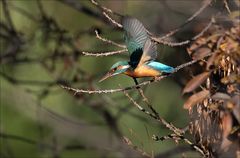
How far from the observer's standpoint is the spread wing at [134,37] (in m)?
2.74

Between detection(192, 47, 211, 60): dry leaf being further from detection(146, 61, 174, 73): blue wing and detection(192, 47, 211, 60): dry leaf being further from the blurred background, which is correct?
the blurred background

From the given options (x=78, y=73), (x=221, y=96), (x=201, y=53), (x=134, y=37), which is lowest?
(x=221, y=96)

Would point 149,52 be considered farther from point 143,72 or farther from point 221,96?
point 221,96

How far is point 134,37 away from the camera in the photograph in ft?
9.06

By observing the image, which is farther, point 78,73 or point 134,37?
point 78,73

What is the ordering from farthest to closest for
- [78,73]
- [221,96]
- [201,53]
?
[78,73]
[201,53]
[221,96]

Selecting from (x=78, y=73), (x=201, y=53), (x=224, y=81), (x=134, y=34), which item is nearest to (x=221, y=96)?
(x=224, y=81)

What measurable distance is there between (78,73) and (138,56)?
263 centimetres

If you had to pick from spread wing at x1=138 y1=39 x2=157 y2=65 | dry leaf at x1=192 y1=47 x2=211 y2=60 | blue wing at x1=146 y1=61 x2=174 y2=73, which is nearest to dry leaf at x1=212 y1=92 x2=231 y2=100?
dry leaf at x1=192 y1=47 x2=211 y2=60

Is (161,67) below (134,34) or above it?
below

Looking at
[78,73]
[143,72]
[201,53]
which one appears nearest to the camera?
[201,53]

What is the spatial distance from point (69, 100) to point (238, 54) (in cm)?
615

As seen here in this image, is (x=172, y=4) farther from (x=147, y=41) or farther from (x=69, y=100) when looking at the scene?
(x=69, y=100)

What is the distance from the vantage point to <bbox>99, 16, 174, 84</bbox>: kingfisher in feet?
8.89
